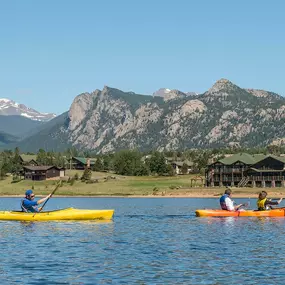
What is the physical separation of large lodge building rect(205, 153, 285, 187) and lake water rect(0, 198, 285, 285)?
338ft

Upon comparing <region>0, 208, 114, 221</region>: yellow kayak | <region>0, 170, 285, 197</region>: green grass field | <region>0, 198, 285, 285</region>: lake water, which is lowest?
<region>0, 198, 285, 285</region>: lake water

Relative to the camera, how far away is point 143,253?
33969 mm

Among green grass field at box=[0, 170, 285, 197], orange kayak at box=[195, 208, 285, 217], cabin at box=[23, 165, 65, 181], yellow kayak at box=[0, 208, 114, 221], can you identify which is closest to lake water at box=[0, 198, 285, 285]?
yellow kayak at box=[0, 208, 114, 221]

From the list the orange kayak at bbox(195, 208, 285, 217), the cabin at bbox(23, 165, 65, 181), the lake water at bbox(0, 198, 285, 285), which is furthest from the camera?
the cabin at bbox(23, 165, 65, 181)

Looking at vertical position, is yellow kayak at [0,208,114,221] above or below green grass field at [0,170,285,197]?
below

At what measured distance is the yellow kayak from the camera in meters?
52.4

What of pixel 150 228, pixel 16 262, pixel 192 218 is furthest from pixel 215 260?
pixel 192 218

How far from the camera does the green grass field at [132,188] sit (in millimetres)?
134000

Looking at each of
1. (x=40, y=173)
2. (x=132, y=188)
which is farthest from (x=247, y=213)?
(x=40, y=173)

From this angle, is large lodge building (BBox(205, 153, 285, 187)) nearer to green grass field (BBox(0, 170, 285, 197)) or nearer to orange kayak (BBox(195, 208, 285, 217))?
green grass field (BBox(0, 170, 285, 197))

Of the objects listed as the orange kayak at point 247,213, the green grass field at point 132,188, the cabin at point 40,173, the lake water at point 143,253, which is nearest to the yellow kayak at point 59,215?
the lake water at point 143,253

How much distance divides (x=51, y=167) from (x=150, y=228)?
141 m

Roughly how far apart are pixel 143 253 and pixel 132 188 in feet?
379

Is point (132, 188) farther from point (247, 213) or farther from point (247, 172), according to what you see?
point (247, 213)
